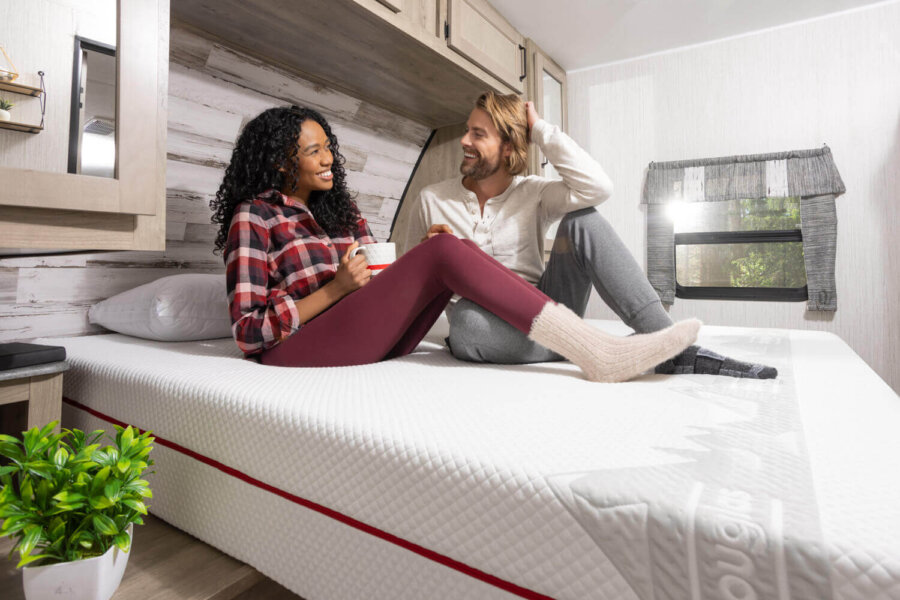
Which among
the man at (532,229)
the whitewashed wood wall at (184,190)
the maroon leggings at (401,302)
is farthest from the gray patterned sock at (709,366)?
the whitewashed wood wall at (184,190)

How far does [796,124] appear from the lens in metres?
2.98

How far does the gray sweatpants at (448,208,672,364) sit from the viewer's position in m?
1.13

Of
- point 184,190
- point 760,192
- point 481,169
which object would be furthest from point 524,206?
point 760,192

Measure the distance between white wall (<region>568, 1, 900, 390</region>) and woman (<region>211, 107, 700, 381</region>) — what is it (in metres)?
2.57

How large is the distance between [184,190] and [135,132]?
0.76 meters

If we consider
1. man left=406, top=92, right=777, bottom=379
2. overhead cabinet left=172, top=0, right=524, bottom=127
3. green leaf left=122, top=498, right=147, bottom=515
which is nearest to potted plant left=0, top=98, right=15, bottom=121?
green leaf left=122, top=498, right=147, bottom=515

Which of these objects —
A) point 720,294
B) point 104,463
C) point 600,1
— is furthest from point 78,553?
point 720,294

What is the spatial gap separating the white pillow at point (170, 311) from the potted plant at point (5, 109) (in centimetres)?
63

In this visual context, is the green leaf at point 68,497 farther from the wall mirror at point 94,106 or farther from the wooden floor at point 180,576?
the wall mirror at point 94,106

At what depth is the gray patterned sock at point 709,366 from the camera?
1020 millimetres

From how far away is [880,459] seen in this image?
0.57 metres

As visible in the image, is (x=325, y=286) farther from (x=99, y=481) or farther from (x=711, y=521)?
(x=711, y=521)

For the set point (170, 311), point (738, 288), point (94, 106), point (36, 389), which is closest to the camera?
point (94, 106)

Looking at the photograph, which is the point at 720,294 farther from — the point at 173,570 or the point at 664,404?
the point at 173,570
